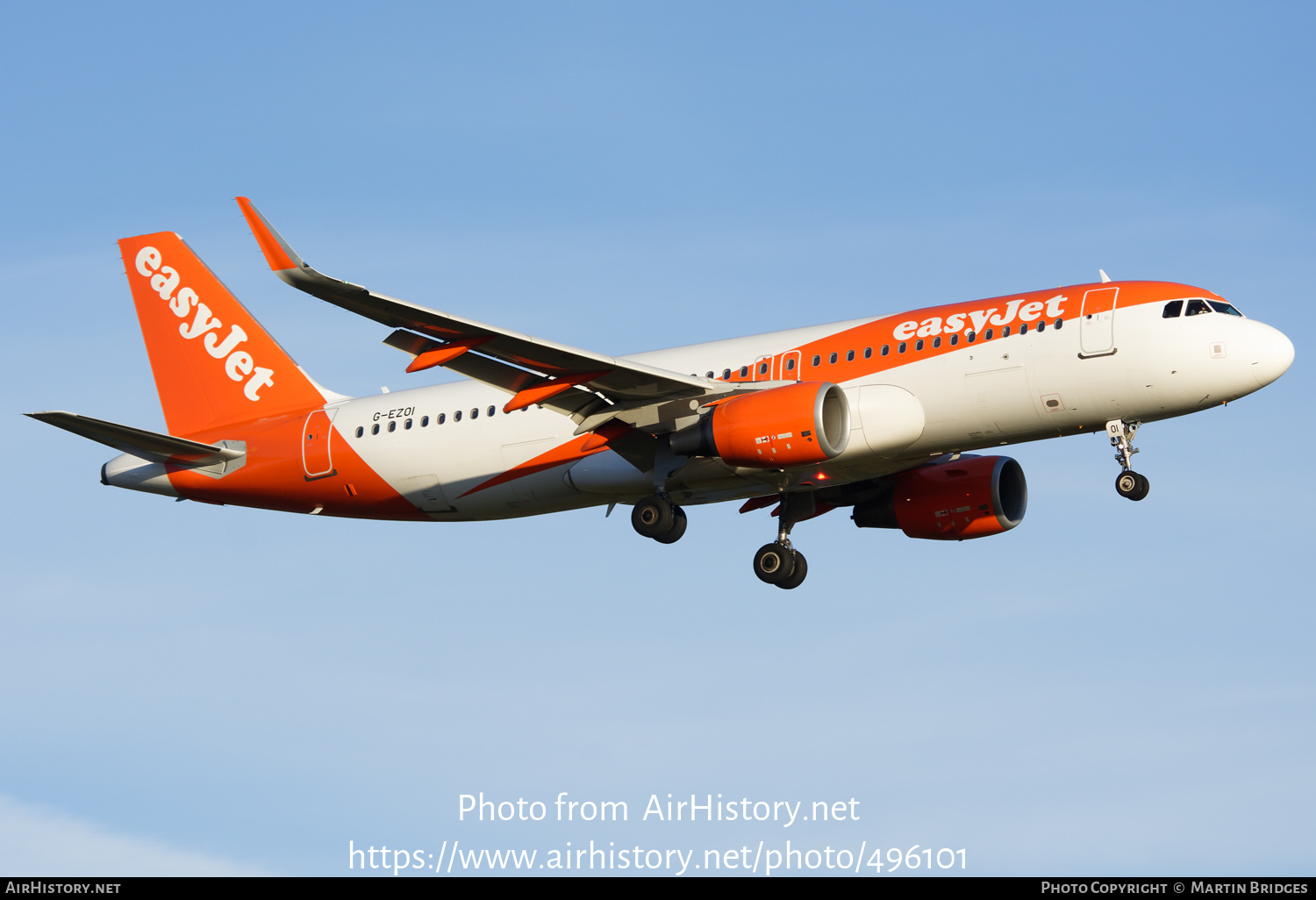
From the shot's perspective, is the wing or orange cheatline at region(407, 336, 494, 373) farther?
orange cheatline at region(407, 336, 494, 373)

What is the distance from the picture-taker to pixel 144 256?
→ 3978cm

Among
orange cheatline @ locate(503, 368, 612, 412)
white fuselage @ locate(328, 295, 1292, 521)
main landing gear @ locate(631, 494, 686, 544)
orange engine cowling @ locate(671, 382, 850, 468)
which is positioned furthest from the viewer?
main landing gear @ locate(631, 494, 686, 544)

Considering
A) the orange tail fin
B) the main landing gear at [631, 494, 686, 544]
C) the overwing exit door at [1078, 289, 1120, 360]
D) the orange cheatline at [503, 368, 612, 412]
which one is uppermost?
the orange tail fin

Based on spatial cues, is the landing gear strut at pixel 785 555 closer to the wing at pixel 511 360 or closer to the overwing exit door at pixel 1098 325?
the wing at pixel 511 360

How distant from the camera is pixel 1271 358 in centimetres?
2898

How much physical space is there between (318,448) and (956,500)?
47.9 feet

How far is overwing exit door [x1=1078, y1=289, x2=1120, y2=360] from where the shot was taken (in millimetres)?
29500

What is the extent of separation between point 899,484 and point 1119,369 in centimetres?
771

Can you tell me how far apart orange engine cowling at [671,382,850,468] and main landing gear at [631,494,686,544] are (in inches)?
91.4

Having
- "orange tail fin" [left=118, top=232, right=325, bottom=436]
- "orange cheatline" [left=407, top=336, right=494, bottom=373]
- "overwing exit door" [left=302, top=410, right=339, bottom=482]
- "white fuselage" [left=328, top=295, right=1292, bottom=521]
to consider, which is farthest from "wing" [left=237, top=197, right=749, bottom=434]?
"orange tail fin" [left=118, top=232, right=325, bottom=436]

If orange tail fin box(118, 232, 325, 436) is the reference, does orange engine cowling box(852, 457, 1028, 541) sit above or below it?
below

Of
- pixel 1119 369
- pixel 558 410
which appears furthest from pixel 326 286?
pixel 1119 369

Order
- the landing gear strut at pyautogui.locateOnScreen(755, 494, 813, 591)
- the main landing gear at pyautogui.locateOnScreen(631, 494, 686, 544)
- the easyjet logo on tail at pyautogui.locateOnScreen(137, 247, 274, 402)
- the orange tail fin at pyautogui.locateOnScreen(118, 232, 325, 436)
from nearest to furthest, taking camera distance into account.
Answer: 1. the main landing gear at pyautogui.locateOnScreen(631, 494, 686, 544)
2. the landing gear strut at pyautogui.locateOnScreen(755, 494, 813, 591)
3. the orange tail fin at pyautogui.locateOnScreen(118, 232, 325, 436)
4. the easyjet logo on tail at pyautogui.locateOnScreen(137, 247, 274, 402)

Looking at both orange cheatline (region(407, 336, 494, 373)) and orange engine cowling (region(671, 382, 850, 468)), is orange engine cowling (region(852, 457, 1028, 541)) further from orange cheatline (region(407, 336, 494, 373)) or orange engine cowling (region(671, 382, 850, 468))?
orange cheatline (region(407, 336, 494, 373))
